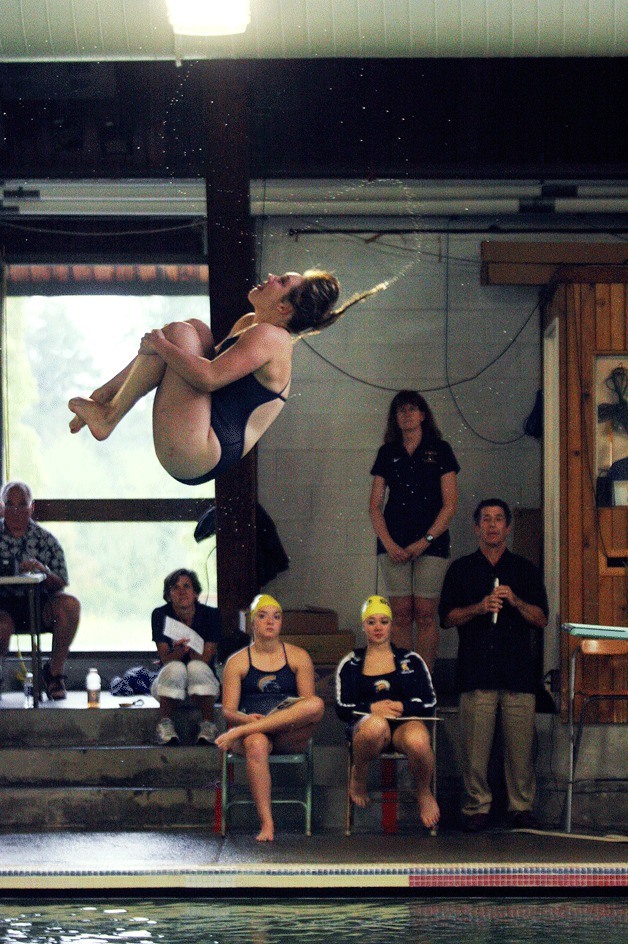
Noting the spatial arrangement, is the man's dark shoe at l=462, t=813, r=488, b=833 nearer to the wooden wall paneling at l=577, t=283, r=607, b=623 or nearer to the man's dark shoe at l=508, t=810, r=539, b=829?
the man's dark shoe at l=508, t=810, r=539, b=829

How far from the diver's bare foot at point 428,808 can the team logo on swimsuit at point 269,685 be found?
72cm

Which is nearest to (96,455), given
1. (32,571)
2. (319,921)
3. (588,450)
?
(32,571)

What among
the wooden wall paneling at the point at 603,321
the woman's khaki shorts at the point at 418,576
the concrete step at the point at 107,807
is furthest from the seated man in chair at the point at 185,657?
the wooden wall paneling at the point at 603,321

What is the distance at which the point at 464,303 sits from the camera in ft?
26.5

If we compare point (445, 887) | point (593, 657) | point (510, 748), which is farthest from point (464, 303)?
point (445, 887)

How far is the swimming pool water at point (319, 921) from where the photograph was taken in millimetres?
4520

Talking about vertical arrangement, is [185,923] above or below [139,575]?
below

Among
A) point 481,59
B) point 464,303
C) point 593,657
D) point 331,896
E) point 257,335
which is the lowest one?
point 331,896

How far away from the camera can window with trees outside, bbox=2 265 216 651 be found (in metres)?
8.48

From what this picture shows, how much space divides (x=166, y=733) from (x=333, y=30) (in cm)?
316

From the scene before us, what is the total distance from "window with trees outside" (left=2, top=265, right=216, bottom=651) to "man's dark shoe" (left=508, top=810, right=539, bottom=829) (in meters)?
2.88

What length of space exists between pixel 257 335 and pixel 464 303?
15.5 feet

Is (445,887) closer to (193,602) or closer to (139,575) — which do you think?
(193,602)

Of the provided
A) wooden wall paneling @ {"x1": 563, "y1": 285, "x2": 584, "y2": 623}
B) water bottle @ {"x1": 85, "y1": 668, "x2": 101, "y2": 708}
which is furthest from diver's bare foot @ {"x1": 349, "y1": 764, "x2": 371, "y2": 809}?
water bottle @ {"x1": 85, "y1": 668, "x2": 101, "y2": 708}
